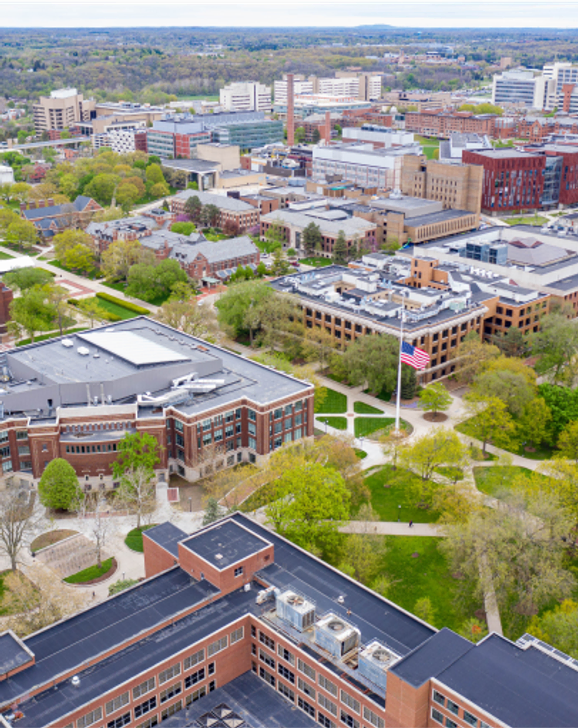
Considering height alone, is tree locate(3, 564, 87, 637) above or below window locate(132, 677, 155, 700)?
below

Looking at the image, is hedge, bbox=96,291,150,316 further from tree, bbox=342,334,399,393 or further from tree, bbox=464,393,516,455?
tree, bbox=464,393,516,455

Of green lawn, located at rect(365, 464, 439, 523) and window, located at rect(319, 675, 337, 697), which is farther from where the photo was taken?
green lawn, located at rect(365, 464, 439, 523)

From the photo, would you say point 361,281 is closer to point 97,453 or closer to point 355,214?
point 97,453

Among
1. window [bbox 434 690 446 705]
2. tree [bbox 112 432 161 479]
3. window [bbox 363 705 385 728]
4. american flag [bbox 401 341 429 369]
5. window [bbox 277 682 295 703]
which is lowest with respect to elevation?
window [bbox 277 682 295 703]

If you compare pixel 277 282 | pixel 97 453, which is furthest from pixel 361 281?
pixel 97 453

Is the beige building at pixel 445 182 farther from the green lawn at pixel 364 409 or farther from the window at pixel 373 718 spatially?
the window at pixel 373 718

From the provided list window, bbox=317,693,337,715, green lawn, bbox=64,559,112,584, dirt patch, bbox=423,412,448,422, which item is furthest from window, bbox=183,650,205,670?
dirt patch, bbox=423,412,448,422

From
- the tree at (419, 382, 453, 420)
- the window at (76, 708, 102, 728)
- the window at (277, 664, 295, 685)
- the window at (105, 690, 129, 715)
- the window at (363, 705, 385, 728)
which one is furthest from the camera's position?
the tree at (419, 382, 453, 420)

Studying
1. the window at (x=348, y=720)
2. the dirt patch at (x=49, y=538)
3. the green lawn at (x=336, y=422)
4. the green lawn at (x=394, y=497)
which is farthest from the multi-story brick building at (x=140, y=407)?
the window at (x=348, y=720)

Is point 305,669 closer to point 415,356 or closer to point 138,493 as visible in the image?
point 138,493
